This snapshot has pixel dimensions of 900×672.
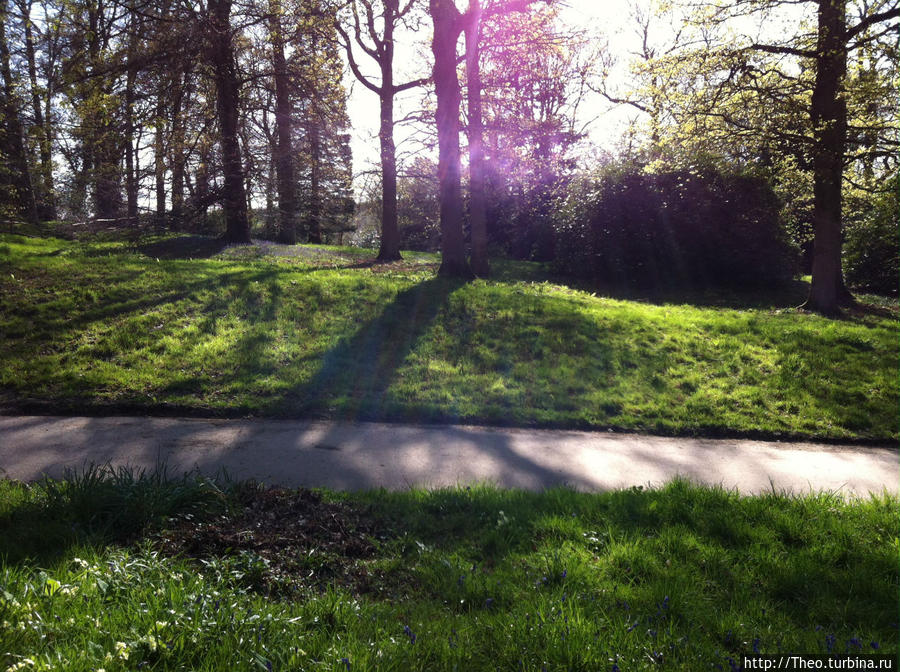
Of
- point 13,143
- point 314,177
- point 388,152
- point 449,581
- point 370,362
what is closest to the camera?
point 449,581

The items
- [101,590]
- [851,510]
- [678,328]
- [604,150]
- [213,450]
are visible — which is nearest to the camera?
[101,590]

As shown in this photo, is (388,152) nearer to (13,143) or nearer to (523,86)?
(523,86)

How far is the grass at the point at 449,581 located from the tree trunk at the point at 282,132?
1369 cm

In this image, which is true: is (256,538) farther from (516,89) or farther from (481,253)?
(516,89)

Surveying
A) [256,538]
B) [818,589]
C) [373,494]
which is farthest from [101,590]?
[818,589]

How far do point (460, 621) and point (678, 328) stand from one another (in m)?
8.64

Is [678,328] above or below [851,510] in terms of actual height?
above

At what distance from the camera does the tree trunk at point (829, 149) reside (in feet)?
35.7

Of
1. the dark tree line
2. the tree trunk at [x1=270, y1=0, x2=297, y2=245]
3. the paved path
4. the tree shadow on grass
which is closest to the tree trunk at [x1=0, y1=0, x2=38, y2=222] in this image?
the dark tree line

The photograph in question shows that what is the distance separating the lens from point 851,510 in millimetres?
3910

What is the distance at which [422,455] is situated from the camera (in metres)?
5.34

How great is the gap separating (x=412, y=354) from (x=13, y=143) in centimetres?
1974

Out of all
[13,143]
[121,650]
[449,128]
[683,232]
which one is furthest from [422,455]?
[13,143]

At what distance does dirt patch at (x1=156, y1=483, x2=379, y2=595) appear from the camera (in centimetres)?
297
